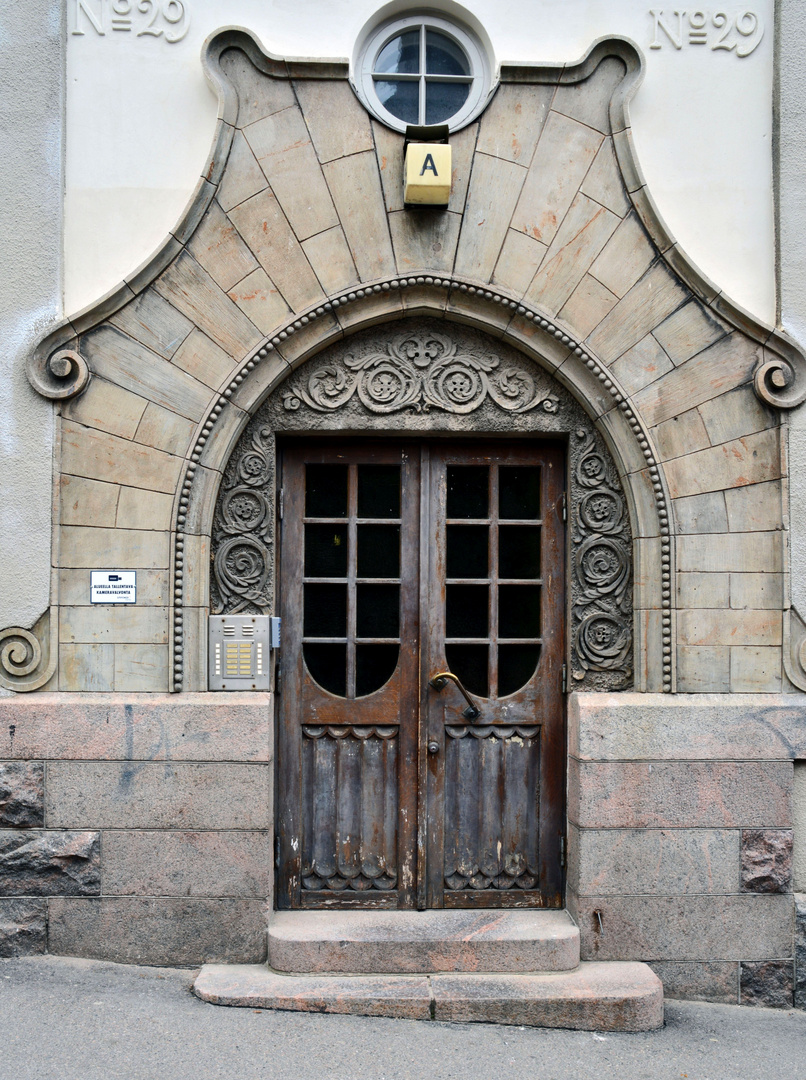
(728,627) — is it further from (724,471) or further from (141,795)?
(141,795)

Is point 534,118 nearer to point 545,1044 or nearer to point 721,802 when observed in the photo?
point 721,802

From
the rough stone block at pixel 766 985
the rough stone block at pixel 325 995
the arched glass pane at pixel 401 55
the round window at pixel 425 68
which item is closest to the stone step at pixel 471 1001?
the rough stone block at pixel 325 995

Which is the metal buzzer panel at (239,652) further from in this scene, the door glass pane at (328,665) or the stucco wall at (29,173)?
the stucco wall at (29,173)

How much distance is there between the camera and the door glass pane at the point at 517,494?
16.7 ft

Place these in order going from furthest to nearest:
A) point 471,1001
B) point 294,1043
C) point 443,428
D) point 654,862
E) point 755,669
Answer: point 443,428
point 755,669
point 654,862
point 471,1001
point 294,1043

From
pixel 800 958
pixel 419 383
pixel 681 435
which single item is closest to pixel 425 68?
pixel 419 383

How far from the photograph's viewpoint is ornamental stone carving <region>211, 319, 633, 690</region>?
16.0 feet

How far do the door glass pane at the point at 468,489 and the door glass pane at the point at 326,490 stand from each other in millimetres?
617

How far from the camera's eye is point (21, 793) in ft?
15.1

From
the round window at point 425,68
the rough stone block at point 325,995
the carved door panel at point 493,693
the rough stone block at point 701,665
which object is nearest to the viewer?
the rough stone block at point 325,995

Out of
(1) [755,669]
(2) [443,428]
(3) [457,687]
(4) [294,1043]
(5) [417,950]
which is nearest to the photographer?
(4) [294,1043]

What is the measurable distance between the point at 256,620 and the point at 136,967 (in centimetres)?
191

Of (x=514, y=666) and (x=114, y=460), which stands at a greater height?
(x=114, y=460)

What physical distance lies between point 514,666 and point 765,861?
1669mm
